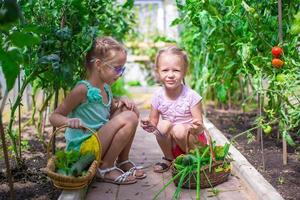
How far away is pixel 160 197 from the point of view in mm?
3275

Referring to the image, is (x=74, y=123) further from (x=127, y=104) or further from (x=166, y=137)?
(x=166, y=137)

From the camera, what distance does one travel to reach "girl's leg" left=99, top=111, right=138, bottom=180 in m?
3.55

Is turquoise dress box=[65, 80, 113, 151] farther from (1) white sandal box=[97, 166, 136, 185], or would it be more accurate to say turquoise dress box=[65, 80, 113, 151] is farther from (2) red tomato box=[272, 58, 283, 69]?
(2) red tomato box=[272, 58, 283, 69]

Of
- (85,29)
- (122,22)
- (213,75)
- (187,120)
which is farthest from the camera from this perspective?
(122,22)

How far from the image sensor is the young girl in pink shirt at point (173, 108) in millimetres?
3793

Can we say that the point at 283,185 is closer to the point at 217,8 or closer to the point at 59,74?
the point at 59,74

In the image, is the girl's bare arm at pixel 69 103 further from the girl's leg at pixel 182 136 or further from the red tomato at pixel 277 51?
the red tomato at pixel 277 51

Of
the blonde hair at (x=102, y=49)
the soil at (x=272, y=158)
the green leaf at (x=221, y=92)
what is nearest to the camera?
the soil at (x=272, y=158)

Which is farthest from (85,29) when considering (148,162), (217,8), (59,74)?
(217,8)

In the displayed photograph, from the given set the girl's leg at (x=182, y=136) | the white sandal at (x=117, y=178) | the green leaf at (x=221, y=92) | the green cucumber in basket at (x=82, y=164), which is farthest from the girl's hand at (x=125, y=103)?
the green leaf at (x=221, y=92)

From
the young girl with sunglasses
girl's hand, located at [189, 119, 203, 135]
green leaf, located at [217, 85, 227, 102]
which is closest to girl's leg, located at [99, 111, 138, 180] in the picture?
the young girl with sunglasses

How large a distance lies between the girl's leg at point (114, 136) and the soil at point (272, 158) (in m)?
1.08


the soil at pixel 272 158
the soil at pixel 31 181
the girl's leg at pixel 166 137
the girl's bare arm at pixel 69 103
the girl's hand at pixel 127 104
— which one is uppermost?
the girl's bare arm at pixel 69 103

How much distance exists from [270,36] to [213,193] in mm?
1465
